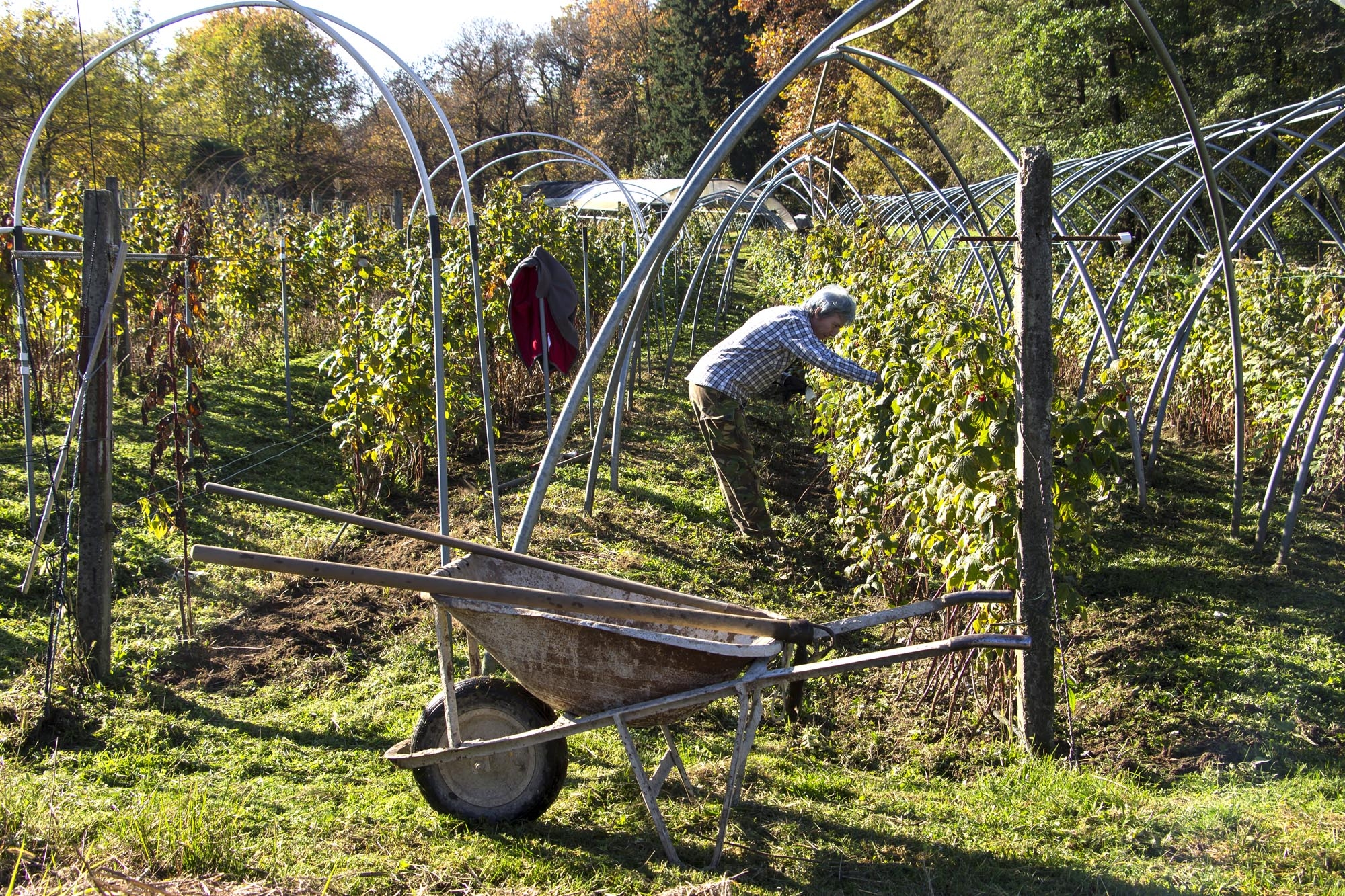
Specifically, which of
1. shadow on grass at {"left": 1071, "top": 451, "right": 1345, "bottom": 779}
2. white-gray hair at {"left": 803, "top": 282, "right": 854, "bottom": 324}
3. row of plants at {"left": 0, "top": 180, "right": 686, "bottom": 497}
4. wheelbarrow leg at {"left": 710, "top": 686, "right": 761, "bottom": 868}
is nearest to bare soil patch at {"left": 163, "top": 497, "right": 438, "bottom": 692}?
row of plants at {"left": 0, "top": 180, "right": 686, "bottom": 497}

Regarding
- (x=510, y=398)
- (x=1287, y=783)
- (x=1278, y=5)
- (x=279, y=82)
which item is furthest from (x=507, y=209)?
(x=279, y=82)

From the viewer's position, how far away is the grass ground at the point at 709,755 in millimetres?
2627

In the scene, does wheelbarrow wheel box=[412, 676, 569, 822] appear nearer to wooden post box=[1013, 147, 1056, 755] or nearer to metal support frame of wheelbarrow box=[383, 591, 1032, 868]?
metal support frame of wheelbarrow box=[383, 591, 1032, 868]

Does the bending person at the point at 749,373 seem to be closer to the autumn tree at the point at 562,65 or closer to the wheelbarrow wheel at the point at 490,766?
the wheelbarrow wheel at the point at 490,766

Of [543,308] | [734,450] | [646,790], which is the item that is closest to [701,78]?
[543,308]

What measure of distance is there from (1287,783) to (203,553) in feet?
10.6

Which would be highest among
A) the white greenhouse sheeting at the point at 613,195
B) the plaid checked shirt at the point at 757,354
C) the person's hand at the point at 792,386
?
the white greenhouse sheeting at the point at 613,195

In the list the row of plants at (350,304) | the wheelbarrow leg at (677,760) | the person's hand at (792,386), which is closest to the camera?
the wheelbarrow leg at (677,760)

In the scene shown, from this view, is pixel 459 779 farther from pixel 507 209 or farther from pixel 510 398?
pixel 507 209

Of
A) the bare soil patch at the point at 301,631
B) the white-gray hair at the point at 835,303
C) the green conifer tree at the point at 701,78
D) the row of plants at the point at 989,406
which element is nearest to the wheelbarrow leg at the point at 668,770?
the row of plants at the point at 989,406

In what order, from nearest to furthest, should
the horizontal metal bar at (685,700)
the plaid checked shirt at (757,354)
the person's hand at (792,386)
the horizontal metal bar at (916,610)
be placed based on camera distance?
the horizontal metal bar at (685,700), the horizontal metal bar at (916,610), the plaid checked shirt at (757,354), the person's hand at (792,386)

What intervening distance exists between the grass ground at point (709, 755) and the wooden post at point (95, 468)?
0.59 ft

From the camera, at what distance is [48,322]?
8016 mm

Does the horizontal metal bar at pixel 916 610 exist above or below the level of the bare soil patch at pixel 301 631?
above
